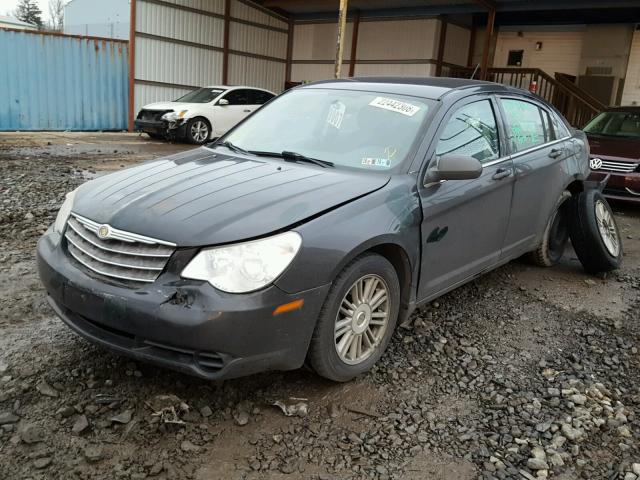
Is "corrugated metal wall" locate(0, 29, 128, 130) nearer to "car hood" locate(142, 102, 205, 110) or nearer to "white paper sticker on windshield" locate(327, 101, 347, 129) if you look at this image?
"car hood" locate(142, 102, 205, 110)

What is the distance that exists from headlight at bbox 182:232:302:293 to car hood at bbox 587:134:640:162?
7163 mm

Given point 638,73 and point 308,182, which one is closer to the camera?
point 308,182

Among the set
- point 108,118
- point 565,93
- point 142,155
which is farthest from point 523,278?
point 108,118

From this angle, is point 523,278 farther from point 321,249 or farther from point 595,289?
point 321,249

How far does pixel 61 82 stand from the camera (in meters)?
16.8

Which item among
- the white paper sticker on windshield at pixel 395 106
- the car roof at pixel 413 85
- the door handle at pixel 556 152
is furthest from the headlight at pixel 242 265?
the door handle at pixel 556 152

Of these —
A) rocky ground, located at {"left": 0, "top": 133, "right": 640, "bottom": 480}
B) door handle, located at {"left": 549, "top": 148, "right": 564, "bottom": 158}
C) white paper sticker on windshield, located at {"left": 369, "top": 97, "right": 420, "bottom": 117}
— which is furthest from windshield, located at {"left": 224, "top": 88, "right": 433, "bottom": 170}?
door handle, located at {"left": 549, "top": 148, "right": 564, "bottom": 158}

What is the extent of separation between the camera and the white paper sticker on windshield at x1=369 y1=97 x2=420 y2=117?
3.70m

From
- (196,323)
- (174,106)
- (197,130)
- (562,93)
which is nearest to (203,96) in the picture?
(174,106)

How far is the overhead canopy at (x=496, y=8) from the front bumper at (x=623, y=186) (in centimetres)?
988

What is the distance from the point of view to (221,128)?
613 inches

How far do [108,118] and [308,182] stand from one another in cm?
1648

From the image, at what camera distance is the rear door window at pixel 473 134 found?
3.71 meters

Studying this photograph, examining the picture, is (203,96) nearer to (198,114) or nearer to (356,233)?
(198,114)
